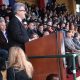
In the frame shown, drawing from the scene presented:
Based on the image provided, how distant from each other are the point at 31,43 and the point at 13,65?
1.31 feet

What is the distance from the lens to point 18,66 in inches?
176

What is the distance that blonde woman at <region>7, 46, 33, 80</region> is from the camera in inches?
176

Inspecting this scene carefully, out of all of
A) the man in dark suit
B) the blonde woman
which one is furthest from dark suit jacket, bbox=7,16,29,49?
the blonde woman

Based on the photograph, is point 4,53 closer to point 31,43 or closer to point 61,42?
point 31,43

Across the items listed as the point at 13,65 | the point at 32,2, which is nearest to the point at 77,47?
the point at 13,65

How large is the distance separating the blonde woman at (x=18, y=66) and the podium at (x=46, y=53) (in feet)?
0.80

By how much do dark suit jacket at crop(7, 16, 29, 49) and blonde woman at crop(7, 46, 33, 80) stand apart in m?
0.20

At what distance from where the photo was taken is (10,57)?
14.8 ft

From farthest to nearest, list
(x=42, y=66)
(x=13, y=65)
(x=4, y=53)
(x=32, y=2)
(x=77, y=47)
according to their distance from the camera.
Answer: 1. (x=32, y=2)
2. (x=77, y=47)
3. (x=4, y=53)
4. (x=42, y=66)
5. (x=13, y=65)

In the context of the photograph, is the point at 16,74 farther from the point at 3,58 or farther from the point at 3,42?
the point at 3,42

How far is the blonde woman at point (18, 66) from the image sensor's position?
4.46m

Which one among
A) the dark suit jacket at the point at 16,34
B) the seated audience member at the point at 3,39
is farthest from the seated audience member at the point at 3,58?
the dark suit jacket at the point at 16,34

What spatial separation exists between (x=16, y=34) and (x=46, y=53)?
1.51 ft

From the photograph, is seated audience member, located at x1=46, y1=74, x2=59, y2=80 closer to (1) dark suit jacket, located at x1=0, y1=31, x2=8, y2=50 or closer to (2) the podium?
(2) the podium
